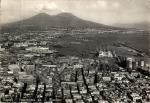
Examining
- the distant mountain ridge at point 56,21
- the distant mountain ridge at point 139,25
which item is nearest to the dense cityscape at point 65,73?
the distant mountain ridge at point 56,21

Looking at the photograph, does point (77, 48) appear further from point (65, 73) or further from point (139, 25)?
point (139, 25)

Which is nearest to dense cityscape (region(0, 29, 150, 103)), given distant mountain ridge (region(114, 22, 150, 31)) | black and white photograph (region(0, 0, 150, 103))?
black and white photograph (region(0, 0, 150, 103))

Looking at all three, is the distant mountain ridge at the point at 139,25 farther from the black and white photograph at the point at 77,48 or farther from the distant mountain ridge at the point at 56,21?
the distant mountain ridge at the point at 56,21

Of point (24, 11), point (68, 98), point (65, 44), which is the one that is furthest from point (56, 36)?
point (68, 98)

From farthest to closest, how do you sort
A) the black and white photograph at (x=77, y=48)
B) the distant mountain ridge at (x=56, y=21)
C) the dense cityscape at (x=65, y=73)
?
1. the distant mountain ridge at (x=56, y=21)
2. the black and white photograph at (x=77, y=48)
3. the dense cityscape at (x=65, y=73)

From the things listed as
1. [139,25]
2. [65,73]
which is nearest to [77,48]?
[65,73]

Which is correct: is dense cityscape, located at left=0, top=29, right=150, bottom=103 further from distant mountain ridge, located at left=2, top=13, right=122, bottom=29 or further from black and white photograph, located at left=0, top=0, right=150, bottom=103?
distant mountain ridge, located at left=2, top=13, right=122, bottom=29

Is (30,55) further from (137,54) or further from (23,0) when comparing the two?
(137,54)
